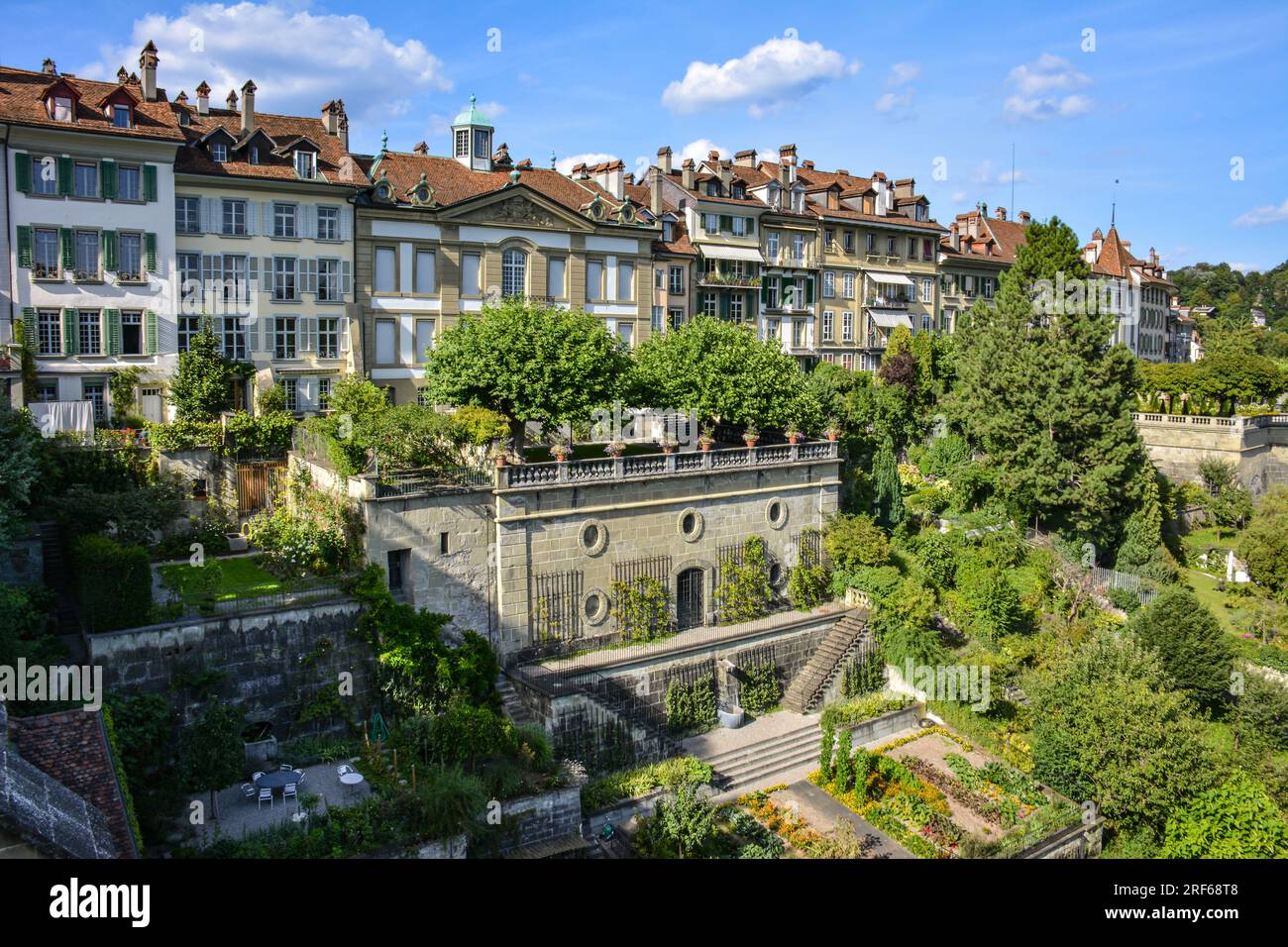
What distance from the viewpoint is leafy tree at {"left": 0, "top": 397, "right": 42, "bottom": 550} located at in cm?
2296

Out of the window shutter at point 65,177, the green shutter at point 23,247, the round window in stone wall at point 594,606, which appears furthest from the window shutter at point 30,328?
the round window in stone wall at point 594,606

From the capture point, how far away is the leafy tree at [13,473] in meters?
23.0

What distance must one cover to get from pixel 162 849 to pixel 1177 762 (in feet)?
76.9

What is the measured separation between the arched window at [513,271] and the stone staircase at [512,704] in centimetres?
2006

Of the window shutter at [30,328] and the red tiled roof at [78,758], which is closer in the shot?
the red tiled roof at [78,758]

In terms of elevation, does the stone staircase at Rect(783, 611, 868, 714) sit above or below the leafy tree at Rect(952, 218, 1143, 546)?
below

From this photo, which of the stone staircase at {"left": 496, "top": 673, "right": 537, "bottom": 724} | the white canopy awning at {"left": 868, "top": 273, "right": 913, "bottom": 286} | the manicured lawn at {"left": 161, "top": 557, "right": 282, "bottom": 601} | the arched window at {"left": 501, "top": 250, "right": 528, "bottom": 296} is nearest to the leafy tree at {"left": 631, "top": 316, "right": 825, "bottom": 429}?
the arched window at {"left": 501, "top": 250, "right": 528, "bottom": 296}

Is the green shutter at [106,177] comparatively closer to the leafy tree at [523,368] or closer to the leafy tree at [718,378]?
the leafy tree at [523,368]

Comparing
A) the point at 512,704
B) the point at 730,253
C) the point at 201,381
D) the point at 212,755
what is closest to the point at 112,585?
the point at 212,755

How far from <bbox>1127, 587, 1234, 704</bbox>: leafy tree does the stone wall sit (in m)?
25.6

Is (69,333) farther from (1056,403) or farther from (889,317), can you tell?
(889,317)

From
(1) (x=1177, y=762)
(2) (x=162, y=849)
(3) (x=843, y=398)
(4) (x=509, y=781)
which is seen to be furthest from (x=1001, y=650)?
(2) (x=162, y=849)

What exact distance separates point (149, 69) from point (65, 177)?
242 inches

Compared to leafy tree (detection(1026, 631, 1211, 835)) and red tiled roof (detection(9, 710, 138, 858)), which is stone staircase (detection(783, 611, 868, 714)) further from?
red tiled roof (detection(9, 710, 138, 858))
